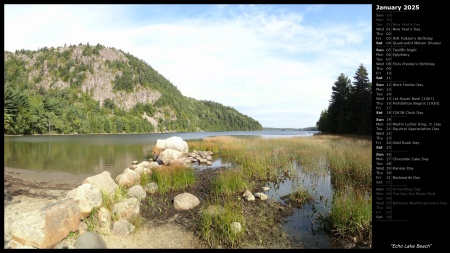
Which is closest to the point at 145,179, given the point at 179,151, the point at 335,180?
the point at 335,180

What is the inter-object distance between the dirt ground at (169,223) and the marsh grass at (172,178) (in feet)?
1.39

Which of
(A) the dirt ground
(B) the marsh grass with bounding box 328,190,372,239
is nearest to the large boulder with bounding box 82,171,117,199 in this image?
(A) the dirt ground

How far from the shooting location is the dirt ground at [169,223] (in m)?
6.64

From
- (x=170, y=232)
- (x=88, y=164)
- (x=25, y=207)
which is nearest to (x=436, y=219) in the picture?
(x=170, y=232)

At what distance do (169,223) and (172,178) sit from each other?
407 centimetres

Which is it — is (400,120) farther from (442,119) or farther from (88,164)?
(88,164)

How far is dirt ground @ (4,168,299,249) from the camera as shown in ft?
21.8

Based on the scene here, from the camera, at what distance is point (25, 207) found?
8820 mm

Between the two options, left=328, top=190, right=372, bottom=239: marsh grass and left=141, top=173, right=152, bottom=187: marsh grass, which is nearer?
left=328, top=190, right=372, bottom=239: marsh grass

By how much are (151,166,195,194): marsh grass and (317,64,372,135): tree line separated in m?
32.2

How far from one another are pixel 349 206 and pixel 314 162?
923 cm

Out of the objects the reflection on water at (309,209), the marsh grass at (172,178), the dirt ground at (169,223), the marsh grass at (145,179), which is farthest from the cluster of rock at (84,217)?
the reflection on water at (309,209)

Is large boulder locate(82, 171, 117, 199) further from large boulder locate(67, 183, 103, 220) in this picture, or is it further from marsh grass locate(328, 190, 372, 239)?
marsh grass locate(328, 190, 372, 239)

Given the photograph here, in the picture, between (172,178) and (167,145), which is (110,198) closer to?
(172,178)
